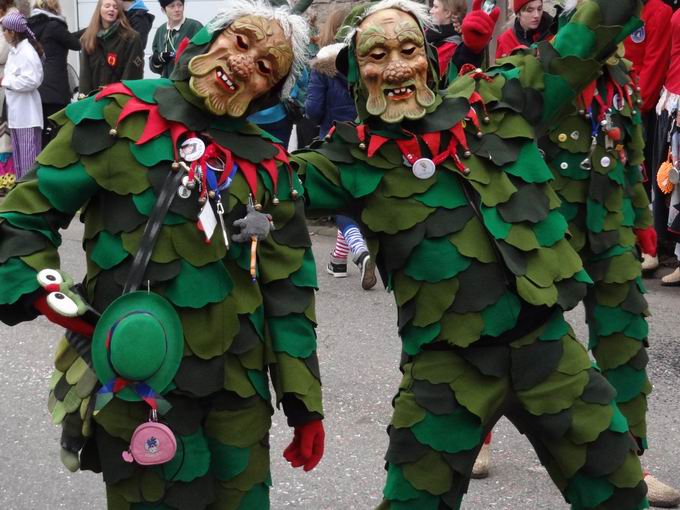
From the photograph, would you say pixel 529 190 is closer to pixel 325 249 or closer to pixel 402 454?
pixel 402 454

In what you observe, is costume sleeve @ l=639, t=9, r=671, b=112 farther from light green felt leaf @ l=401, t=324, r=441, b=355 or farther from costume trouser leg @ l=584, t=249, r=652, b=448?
light green felt leaf @ l=401, t=324, r=441, b=355

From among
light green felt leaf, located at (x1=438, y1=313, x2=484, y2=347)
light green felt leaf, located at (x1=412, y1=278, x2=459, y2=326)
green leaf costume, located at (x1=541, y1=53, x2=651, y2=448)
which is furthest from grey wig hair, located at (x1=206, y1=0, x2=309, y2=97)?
green leaf costume, located at (x1=541, y1=53, x2=651, y2=448)

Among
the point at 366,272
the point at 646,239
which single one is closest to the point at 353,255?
the point at 366,272

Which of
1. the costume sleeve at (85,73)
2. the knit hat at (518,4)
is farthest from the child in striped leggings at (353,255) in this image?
the costume sleeve at (85,73)

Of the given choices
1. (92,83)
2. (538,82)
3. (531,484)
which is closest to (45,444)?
(531,484)

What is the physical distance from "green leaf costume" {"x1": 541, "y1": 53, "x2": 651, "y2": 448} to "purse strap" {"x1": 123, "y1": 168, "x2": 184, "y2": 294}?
5.41 feet

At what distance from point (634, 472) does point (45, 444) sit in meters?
2.63

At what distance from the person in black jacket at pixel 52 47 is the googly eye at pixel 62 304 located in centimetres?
728

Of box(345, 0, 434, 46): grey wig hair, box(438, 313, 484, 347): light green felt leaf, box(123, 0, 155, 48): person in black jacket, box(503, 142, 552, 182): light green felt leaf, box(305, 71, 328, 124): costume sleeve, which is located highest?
box(345, 0, 434, 46): grey wig hair

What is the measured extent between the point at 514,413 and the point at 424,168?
74 centimetres

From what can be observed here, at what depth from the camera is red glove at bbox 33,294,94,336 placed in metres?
2.66

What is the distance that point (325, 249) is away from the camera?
26.9 feet

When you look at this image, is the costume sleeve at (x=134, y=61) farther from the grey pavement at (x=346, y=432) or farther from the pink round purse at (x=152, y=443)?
the pink round purse at (x=152, y=443)

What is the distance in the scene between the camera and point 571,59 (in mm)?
3246
